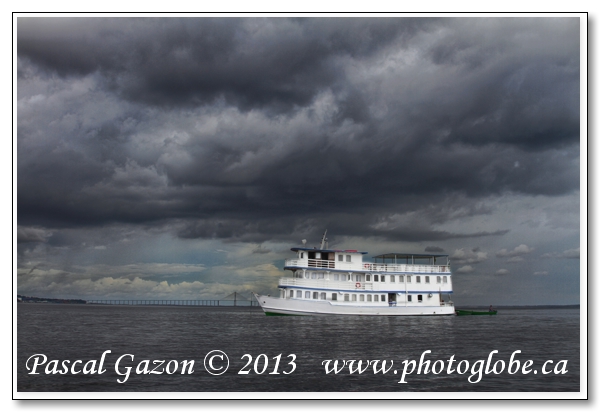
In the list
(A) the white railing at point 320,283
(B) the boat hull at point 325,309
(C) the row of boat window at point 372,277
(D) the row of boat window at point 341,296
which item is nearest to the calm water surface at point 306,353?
(B) the boat hull at point 325,309

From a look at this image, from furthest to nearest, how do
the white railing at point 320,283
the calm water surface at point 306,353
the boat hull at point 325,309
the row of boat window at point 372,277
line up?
the row of boat window at point 372,277 → the white railing at point 320,283 → the boat hull at point 325,309 → the calm water surface at point 306,353

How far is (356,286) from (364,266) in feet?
6.88

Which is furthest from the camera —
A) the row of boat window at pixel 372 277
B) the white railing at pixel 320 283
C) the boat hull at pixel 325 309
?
the row of boat window at pixel 372 277

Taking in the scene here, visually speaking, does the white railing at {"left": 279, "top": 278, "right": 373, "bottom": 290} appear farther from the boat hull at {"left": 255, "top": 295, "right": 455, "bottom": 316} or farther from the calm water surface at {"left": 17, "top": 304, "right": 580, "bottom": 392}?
the calm water surface at {"left": 17, "top": 304, "right": 580, "bottom": 392}

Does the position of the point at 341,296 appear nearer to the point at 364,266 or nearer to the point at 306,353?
the point at 364,266

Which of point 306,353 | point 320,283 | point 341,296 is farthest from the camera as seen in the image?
point 341,296

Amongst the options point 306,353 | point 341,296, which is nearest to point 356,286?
point 341,296

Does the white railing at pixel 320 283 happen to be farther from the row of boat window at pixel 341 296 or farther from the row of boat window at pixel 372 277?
the row of boat window at pixel 341 296

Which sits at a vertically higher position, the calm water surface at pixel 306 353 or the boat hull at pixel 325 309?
the boat hull at pixel 325 309

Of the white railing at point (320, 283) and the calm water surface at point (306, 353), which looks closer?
the calm water surface at point (306, 353)

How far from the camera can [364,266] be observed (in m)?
51.9

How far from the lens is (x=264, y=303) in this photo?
167 feet

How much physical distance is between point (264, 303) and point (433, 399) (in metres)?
37.5

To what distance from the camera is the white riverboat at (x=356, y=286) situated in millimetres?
50094
